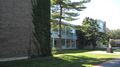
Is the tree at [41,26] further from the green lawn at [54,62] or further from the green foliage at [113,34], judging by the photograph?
the green foliage at [113,34]

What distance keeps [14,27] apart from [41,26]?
4.10 m

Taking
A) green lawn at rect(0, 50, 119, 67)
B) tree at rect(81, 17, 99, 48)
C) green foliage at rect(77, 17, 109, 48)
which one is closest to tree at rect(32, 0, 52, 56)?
green lawn at rect(0, 50, 119, 67)

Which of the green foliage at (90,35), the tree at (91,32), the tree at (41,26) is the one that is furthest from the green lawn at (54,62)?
the green foliage at (90,35)

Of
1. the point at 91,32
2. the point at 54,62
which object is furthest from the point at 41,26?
the point at 91,32

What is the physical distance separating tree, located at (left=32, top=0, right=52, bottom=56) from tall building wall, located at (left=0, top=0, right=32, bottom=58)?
3.10 ft

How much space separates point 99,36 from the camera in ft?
205

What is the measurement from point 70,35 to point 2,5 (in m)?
42.4

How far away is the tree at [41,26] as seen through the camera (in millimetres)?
→ 23219

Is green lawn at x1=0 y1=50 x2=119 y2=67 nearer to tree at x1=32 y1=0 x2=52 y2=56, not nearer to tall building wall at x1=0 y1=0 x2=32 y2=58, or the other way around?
tall building wall at x1=0 y1=0 x2=32 y2=58

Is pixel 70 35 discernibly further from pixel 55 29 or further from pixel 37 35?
pixel 37 35

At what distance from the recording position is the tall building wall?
2005 centimetres

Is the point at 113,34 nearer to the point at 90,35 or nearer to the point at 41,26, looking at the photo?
the point at 90,35

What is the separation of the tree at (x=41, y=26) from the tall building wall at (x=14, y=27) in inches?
37.2

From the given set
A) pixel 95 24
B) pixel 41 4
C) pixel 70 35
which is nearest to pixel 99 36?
pixel 95 24
